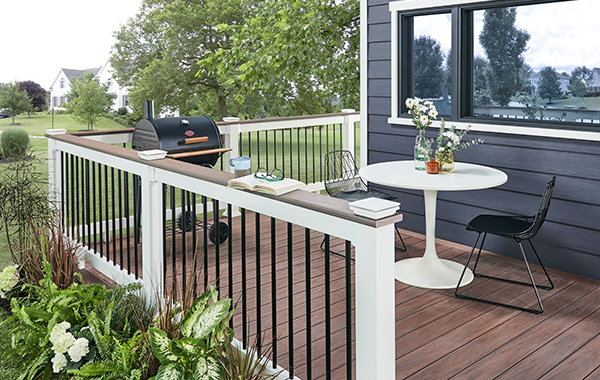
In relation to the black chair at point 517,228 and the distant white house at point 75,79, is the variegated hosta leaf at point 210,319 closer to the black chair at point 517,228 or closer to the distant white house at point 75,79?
the black chair at point 517,228

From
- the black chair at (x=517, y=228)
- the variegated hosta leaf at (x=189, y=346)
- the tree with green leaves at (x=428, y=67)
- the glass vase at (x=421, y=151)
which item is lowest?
the variegated hosta leaf at (x=189, y=346)

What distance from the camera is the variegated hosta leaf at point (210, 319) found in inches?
83.5

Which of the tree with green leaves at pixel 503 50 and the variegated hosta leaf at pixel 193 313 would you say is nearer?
the variegated hosta leaf at pixel 193 313

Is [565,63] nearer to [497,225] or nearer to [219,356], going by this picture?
[497,225]

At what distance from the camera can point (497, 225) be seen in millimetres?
3369

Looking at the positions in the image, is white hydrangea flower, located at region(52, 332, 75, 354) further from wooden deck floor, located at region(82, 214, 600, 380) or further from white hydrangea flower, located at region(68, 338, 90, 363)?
wooden deck floor, located at region(82, 214, 600, 380)

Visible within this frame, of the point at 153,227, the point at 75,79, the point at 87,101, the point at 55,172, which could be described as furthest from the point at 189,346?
the point at 75,79

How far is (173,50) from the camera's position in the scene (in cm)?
1499

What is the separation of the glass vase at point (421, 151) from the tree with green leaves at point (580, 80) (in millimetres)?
1081

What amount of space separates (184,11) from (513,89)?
1310 centimetres

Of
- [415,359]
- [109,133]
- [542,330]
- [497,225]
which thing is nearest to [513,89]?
[497,225]

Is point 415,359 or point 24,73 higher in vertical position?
point 24,73

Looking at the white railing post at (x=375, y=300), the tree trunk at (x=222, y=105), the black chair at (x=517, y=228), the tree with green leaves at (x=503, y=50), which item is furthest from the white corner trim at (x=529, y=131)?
the tree trunk at (x=222, y=105)

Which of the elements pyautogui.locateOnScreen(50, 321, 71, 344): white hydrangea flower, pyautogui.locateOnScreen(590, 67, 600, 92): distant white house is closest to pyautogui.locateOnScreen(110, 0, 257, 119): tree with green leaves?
pyautogui.locateOnScreen(590, 67, 600, 92): distant white house
